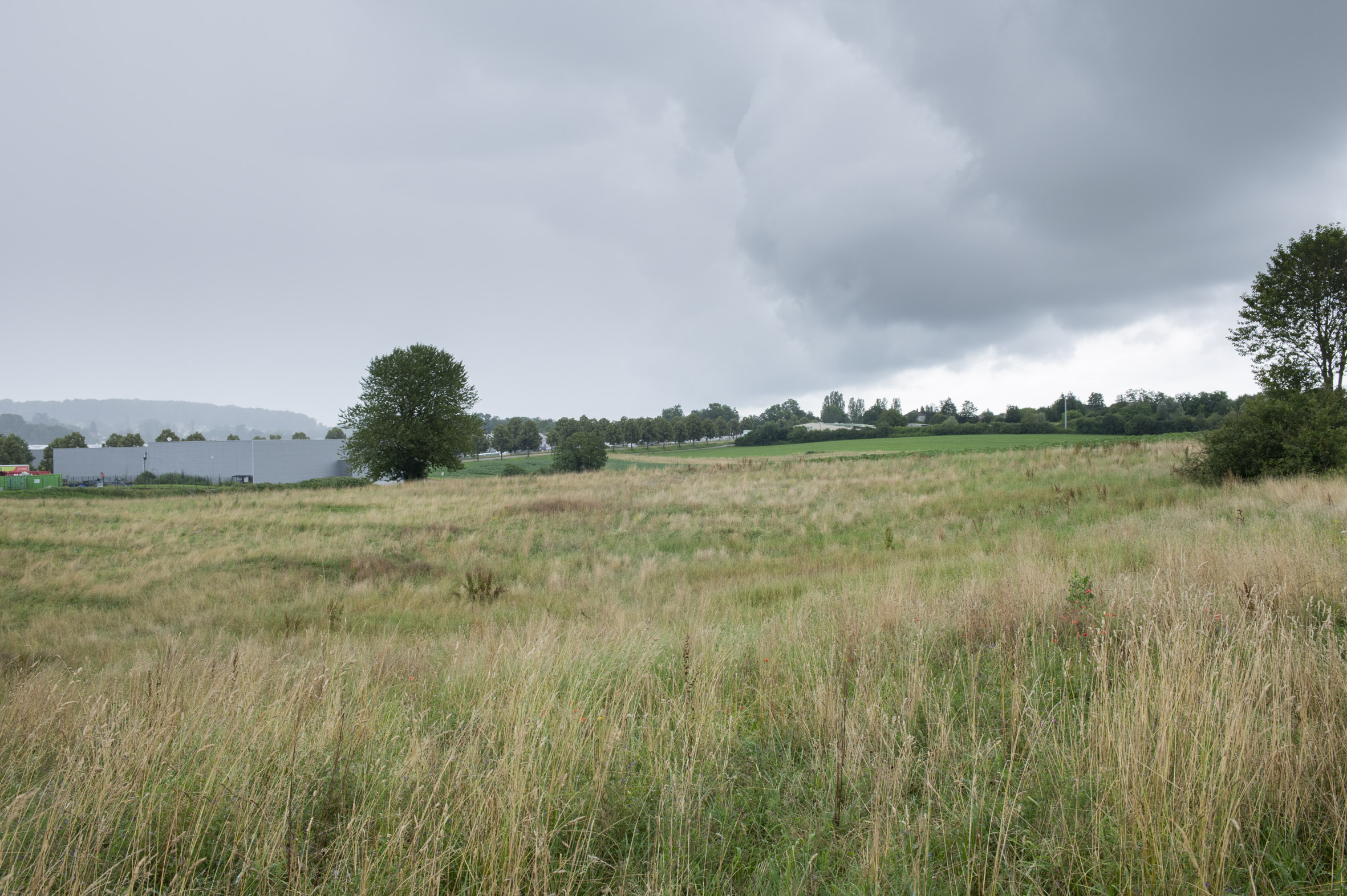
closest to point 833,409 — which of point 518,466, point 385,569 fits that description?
point 518,466

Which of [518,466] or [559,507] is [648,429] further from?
[559,507]

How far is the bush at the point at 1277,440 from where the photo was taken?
15695 mm

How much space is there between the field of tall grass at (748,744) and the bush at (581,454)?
175 ft

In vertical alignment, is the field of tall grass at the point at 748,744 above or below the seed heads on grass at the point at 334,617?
above

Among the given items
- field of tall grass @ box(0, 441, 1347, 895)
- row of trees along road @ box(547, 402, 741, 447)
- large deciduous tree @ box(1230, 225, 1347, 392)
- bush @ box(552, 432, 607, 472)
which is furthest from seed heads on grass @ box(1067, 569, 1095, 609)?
row of trees along road @ box(547, 402, 741, 447)

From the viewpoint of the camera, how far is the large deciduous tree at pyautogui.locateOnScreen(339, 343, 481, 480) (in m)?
45.1

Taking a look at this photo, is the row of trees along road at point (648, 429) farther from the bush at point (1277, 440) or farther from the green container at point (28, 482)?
the bush at point (1277, 440)

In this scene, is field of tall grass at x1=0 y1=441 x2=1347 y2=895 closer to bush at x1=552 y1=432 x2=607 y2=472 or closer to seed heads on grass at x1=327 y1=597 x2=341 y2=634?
seed heads on grass at x1=327 y1=597 x2=341 y2=634

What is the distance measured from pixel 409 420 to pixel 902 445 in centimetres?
5914

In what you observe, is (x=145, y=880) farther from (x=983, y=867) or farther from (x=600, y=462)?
(x=600, y=462)

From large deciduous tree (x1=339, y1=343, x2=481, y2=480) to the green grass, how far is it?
37.7 metres

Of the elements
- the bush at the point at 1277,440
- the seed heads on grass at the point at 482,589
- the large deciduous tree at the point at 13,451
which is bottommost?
the seed heads on grass at the point at 482,589

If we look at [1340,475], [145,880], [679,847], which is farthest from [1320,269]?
Result: [145,880]

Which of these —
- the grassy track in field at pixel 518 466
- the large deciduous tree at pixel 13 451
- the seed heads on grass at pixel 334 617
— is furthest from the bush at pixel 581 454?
the large deciduous tree at pixel 13 451
